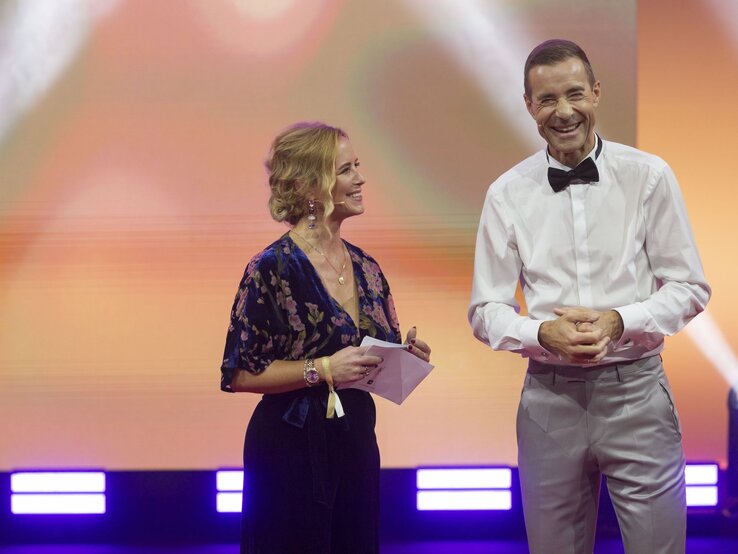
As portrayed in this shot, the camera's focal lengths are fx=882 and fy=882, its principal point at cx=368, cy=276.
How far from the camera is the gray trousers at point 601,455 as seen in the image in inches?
86.7

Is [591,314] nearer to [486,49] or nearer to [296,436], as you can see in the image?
[296,436]

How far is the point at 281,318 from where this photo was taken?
93.4 inches

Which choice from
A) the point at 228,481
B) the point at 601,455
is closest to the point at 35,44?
the point at 228,481

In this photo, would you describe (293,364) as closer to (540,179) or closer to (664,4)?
(540,179)

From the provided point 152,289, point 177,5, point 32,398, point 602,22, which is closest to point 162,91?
point 177,5

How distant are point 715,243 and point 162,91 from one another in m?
2.54

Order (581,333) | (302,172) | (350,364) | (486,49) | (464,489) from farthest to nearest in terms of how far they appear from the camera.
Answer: (464,489) < (486,49) < (302,172) < (350,364) < (581,333)

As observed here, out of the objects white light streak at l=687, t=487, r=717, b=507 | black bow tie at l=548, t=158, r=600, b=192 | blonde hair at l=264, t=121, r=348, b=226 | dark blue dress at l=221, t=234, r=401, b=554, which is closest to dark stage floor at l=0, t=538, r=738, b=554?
white light streak at l=687, t=487, r=717, b=507

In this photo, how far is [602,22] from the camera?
3.84 metres

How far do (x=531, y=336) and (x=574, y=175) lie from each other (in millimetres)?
439

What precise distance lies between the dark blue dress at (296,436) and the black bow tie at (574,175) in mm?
666

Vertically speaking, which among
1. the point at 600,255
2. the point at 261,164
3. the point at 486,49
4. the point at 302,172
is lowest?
the point at 600,255

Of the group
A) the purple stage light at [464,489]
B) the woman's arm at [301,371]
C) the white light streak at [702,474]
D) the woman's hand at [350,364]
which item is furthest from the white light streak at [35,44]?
the white light streak at [702,474]

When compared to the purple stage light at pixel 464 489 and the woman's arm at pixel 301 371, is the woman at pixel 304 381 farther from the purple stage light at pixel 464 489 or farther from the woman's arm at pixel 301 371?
the purple stage light at pixel 464 489
